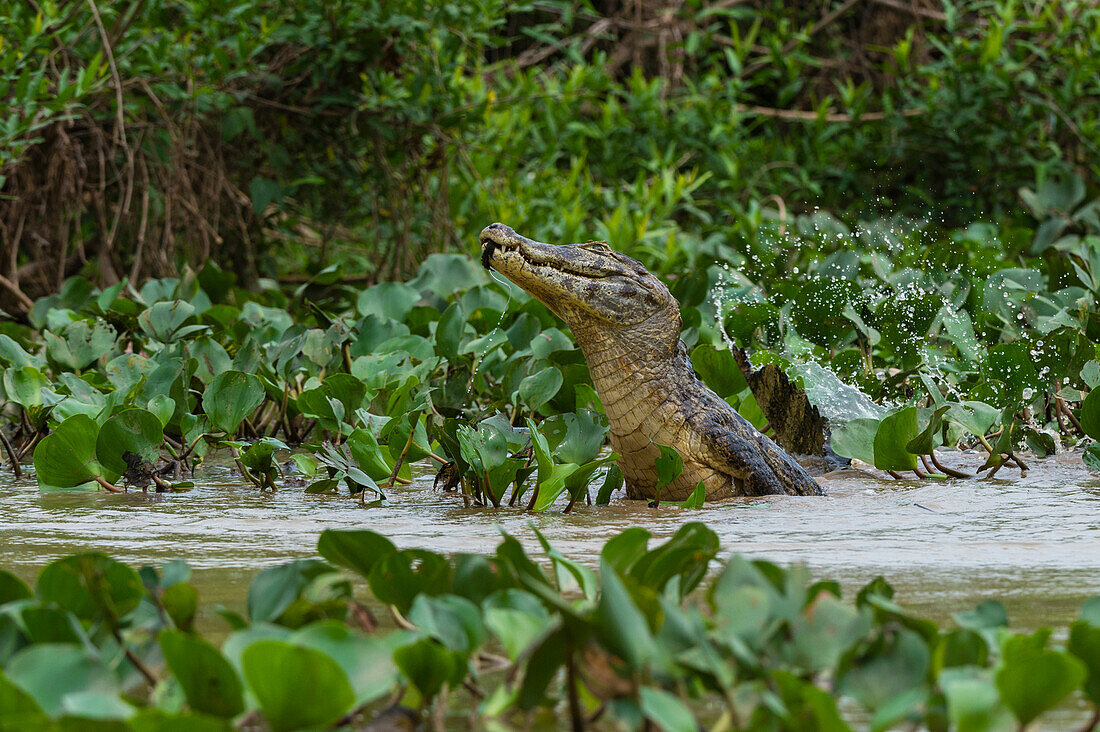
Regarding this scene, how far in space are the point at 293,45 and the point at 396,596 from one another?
533 cm

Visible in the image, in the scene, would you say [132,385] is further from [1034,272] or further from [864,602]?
[1034,272]

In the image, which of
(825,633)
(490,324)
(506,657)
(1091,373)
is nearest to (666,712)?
(825,633)

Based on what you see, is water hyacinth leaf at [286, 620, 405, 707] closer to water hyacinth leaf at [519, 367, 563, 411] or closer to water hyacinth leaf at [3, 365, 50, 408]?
water hyacinth leaf at [519, 367, 563, 411]

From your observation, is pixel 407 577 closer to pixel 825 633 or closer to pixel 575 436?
pixel 825 633

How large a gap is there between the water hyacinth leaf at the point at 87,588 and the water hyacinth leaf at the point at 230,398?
→ 1728mm

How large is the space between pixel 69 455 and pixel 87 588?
5.08 ft

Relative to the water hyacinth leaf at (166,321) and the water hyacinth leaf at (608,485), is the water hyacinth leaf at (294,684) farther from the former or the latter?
the water hyacinth leaf at (166,321)

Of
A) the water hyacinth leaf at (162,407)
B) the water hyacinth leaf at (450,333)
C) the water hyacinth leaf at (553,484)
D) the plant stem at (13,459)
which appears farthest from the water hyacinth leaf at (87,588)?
the water hyacinth leaf at (450,333)

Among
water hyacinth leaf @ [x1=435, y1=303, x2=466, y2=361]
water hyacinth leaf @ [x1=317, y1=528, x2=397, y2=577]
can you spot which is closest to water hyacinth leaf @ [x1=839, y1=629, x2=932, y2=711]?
water hyacinth leaf @ [x1=317, y1=528, x2=397, y2=577]

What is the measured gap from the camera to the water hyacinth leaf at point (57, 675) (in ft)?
3.96

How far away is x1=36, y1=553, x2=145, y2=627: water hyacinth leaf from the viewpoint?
1462mm

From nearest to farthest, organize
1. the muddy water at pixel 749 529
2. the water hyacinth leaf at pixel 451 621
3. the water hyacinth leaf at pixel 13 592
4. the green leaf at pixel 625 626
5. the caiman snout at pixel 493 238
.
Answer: the green leaf at pixel 625 626
the water hyacinth leaf at pixel 451 621
the water hyacinth leaf at pixel 13 592
the muddy water at pixel 749 529
the caiman snout at pixel 493 238

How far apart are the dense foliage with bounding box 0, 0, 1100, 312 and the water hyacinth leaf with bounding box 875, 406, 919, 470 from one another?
2.66 meters

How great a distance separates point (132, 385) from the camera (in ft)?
11.4
